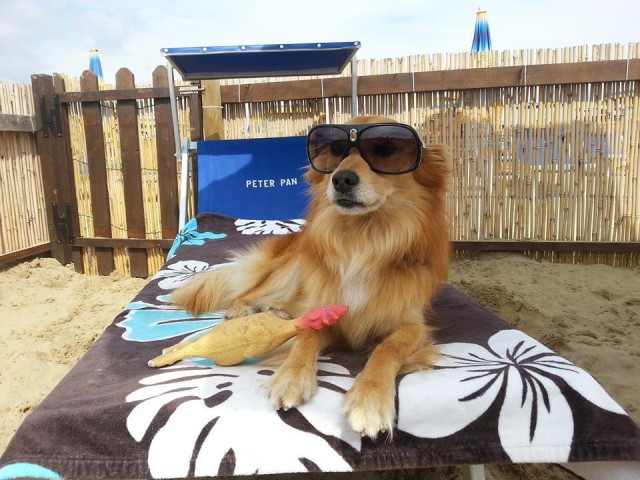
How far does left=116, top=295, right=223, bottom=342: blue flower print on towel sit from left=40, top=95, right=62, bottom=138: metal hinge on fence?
3.31 m

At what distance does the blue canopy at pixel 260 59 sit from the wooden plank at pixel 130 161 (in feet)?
3.11

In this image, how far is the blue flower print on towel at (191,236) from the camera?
3.42 m

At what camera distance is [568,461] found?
49.7 inches

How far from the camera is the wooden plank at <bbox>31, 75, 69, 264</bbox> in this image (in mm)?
4766

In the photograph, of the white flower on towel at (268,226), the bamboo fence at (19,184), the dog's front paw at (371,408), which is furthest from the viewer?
the bamboo fence at (19,184)

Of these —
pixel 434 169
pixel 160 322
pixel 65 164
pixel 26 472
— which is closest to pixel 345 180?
pixel 434 169

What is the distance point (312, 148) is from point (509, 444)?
4.45 feet

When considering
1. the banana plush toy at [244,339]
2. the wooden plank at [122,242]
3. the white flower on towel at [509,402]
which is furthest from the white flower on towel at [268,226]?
the white flower on towel at [509,402]

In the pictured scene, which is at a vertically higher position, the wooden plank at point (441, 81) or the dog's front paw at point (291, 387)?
the wooden plank at point (441, 81)

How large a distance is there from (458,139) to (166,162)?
2925mm

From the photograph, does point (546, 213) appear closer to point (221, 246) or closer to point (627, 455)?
point (221, 246)

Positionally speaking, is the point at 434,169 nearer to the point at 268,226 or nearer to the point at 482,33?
the point at 268,226

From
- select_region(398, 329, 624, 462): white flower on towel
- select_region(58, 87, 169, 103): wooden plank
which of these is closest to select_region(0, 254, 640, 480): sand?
select_region(398, 329, 624, 462): white flower on towel

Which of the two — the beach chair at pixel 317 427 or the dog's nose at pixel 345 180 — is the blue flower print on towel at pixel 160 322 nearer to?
the beach chair at pixel 317 427
